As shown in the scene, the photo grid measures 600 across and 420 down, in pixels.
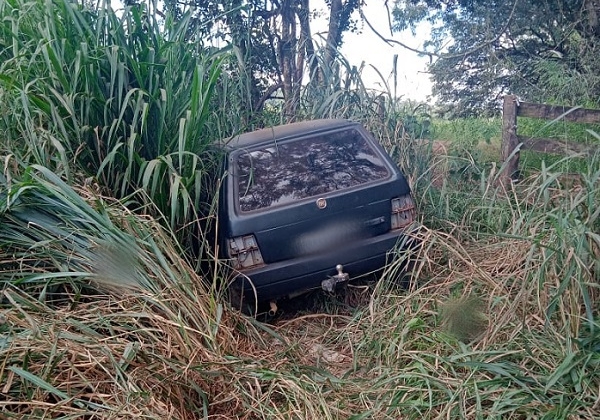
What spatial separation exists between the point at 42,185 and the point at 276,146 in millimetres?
1884

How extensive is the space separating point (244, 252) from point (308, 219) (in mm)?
489

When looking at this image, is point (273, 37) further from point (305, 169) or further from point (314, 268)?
point (314, 268)

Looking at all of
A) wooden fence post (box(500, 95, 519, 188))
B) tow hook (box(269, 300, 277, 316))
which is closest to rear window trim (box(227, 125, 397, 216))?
tow hook (box(269, 300, 277, 316))

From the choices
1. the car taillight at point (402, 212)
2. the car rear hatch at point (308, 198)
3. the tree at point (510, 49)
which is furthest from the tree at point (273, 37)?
the car taillight at point (402, 212)

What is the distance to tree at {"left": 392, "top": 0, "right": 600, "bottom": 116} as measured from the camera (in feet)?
25.9

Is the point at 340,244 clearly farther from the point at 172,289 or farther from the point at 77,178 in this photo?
the point at 77,178

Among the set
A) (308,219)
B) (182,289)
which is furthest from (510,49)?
(182,289)

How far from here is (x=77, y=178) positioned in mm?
3836

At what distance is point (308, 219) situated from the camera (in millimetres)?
4133

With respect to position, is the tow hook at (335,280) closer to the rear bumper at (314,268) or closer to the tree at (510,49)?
the rear bumper at (314,268)

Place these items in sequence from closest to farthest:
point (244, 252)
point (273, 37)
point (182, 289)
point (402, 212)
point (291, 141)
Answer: point (182, 289), point (244, 252), point (402, 212), point (291, 141), point (273, 37)

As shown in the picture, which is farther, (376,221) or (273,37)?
(273,37)

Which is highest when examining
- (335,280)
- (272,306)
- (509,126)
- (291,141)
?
(291,141)

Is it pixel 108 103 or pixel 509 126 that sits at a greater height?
pixel 108 103
